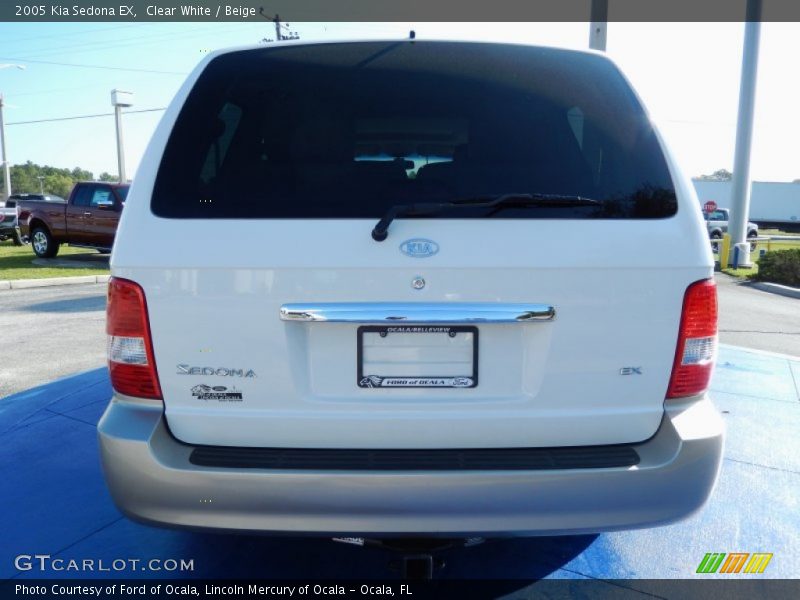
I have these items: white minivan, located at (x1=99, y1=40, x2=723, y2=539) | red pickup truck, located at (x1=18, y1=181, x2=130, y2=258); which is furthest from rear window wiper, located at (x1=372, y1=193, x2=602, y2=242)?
red pickup truck, located at (x1=18, y1=181, x2=130, y2=258)

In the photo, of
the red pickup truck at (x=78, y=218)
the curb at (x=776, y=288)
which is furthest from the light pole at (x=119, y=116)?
the curb at (x=776, y=288)

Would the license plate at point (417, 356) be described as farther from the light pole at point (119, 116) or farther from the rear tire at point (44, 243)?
the light pole at point (119, 116)

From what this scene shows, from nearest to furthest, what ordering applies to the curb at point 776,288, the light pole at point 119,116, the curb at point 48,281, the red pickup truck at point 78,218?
the curb at point 48,281, the curb at point 776,288, the red pickup truck at point 78,218, the light pole at point 119,116

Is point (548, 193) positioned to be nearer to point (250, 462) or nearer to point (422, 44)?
point (422, 44)

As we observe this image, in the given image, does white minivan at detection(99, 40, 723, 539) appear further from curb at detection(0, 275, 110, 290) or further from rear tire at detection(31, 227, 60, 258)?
rear tire at detection(31, 227, 60, 258)

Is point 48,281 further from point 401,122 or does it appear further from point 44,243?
point 401,122

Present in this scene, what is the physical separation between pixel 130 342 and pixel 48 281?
469 inches

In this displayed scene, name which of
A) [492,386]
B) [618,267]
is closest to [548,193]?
[618,267]

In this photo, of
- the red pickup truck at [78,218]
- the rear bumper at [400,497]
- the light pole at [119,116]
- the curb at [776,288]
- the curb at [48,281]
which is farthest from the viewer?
the light pole at [119,116]

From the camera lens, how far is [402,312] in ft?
6.39

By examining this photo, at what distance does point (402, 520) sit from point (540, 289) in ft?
2.62

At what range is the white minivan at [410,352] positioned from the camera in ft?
6.39

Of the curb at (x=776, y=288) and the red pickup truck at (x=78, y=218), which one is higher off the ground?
the red pickup truck at (x=78, y=218)

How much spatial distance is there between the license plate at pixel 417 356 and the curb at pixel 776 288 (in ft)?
40.9
